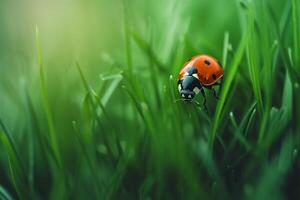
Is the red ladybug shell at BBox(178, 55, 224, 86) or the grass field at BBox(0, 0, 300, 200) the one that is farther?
the red ladybug shell at BBox(178, 55, 224, 86)

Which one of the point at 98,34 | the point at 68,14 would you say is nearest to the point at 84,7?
the point at 68,14

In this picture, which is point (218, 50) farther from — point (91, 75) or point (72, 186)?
point (72, 186)

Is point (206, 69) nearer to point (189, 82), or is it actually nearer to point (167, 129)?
point (189, 82)

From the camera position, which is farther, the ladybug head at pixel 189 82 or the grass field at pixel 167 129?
the ladybug head at pixel 189 82

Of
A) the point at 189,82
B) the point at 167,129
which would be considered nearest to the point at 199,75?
the point at 189,82

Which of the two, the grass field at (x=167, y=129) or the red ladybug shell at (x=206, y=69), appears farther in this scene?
the red ladybug shell at (x=206, y=69)

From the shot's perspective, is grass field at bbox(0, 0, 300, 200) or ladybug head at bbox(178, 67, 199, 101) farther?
ladybug head at bbox(178, 67, 199, 101)
